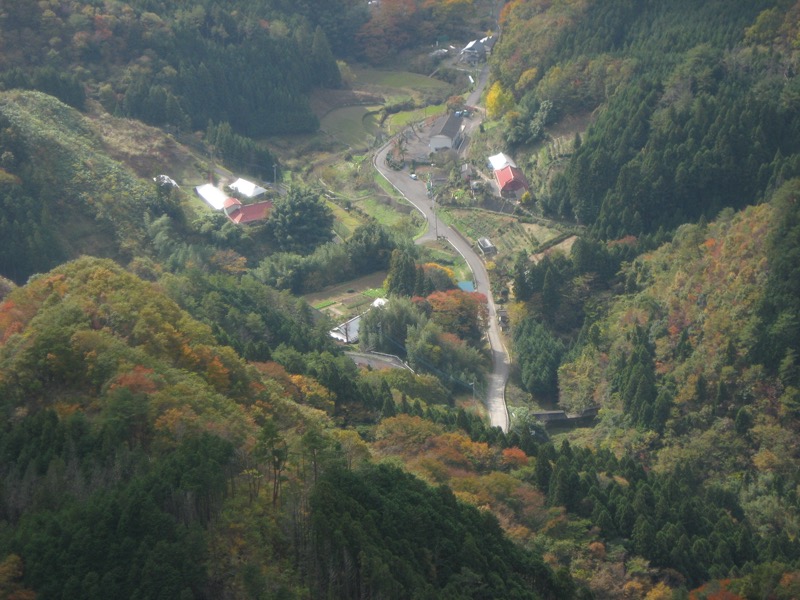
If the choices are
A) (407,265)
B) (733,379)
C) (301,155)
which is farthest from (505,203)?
(733,379)

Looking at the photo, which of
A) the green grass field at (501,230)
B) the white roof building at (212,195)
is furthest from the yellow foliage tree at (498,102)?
the white roof building at (212,195)

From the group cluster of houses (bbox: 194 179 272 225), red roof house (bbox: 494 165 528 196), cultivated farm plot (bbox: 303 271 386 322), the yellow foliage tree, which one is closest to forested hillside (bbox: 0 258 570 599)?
cultivated farm plot (bbox: 303 271 386 322)

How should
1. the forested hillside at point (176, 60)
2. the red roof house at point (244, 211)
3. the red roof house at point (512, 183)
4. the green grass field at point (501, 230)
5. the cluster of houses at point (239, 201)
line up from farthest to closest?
1. the forested hillside at point (176, 60)
2. the red roof house at point (512, 183)
3. the cluster of houses at point (239, 201)
4. the red roof house at point (244, 211)
5. the green grass field at point (501, 230)

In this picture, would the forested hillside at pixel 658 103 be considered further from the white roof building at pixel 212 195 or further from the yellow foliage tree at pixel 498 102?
the white roof building at pixel 212 195

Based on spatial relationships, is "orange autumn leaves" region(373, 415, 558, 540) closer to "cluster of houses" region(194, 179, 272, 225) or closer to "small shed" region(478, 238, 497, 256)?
"small shed" region(478, 238, 497, 256)

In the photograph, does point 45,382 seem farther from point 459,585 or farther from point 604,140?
point 604,140

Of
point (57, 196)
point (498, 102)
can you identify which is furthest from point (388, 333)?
point (498, 102)
